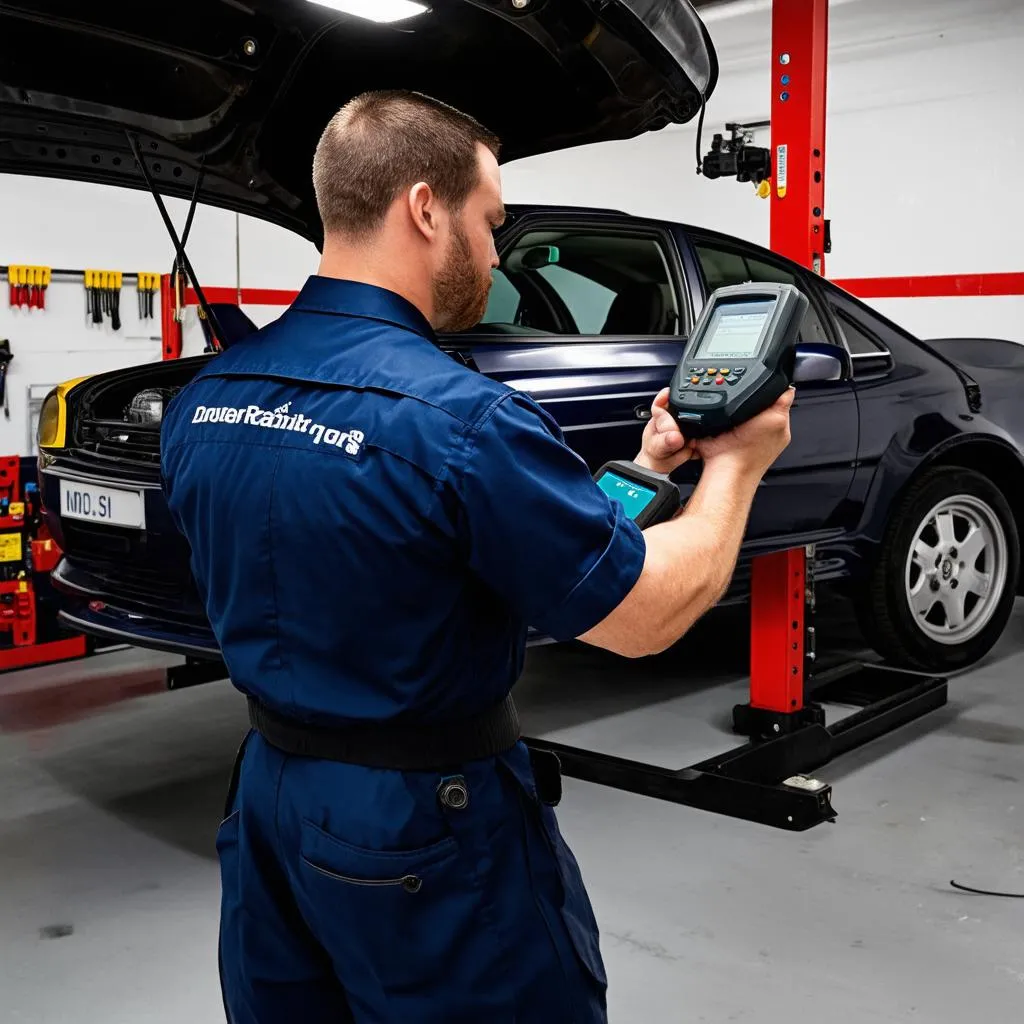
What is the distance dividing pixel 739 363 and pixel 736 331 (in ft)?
0.35

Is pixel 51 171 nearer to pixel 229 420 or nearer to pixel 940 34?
pixel 229 420

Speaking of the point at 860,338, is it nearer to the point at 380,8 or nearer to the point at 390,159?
the point at 380,8

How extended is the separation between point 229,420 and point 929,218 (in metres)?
6.10

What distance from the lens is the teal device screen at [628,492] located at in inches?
50.1

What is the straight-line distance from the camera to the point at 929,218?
6.50 meters

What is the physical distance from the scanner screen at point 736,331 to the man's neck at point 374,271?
0.41m

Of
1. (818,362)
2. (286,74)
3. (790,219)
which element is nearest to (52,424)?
(286,74)

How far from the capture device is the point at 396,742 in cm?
113

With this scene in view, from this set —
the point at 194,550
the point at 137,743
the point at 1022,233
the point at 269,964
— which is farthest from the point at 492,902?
the point at 1022,233

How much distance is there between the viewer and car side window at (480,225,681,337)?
3.40 meters

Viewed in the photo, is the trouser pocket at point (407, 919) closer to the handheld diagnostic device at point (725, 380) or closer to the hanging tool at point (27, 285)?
the handheld diagnostic device at point (725, 380)

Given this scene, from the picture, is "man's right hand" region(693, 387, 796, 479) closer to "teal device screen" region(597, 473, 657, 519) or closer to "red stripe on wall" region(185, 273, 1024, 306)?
"teal device screen" region(597, 473, 657, 519)

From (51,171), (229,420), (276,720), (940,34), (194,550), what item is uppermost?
(940,34)

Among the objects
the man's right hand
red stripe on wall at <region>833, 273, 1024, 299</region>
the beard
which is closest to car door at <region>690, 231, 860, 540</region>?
the man's right hand
